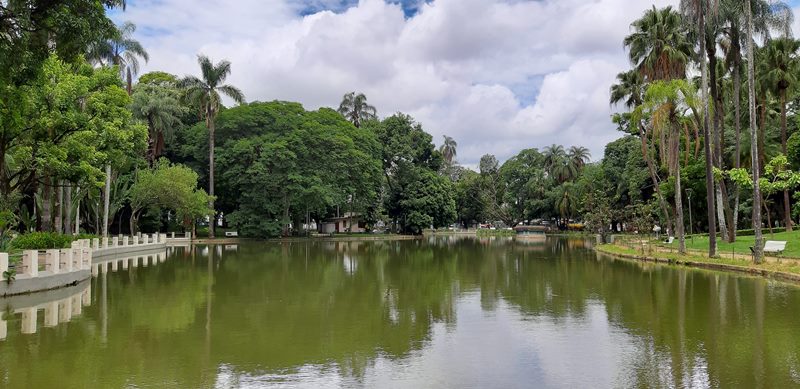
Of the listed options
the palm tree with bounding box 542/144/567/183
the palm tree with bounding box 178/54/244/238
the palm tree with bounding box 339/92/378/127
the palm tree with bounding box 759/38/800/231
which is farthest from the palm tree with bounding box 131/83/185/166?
the palm tree with bounding box 542/144/567/183

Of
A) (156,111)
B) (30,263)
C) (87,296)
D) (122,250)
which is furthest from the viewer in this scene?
(156,111)

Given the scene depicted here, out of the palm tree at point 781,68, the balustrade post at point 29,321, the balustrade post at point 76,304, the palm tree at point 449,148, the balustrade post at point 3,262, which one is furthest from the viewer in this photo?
the palm tree at point 449,148

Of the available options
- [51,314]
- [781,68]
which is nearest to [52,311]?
[51,314]

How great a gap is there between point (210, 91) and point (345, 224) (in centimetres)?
3297

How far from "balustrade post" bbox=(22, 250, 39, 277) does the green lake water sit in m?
0.97

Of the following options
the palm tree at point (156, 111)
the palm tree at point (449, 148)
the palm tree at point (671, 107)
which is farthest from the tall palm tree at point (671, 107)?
the palm tree at point (449, 148)

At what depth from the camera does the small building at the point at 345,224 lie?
79250mm

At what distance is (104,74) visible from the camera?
2683 cm

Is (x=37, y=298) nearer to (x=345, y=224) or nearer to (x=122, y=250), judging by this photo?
(x=122, y=250)

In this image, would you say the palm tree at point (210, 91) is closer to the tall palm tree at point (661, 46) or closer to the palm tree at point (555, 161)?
the tall palm tree at point (661, 46)

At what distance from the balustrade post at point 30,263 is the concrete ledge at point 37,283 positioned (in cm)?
20

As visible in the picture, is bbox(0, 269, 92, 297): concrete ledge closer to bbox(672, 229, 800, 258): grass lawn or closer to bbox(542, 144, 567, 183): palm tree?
bbox(672, 229, 800, 258): grass lawn

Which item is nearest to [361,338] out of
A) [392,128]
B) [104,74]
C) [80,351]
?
[80,351]

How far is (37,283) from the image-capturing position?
17.7m
